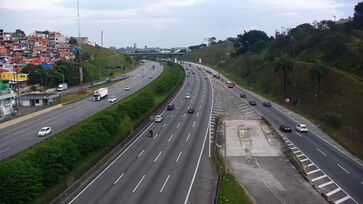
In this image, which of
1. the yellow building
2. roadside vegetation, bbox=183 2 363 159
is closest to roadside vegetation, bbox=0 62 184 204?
roadside vegetation, bbox=183 2 363 159

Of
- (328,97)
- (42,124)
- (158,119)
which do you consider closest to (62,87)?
(42,124)

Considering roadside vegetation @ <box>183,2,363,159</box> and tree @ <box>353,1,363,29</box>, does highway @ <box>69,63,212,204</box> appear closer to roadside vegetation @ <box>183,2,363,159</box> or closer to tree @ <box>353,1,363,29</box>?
roadside vegetation @ <box>183,2,363,159</box>

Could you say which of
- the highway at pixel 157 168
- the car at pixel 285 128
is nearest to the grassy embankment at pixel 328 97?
the car at pixel 285 128

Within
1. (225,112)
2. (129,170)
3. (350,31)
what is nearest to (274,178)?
(129,170)

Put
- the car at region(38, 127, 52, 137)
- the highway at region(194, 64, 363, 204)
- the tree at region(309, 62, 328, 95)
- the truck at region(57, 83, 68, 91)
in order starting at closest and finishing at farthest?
the highway at region(194, 64, 363, 204), the car at region(38, 127, 52, 137), the tree at region(309, 62, 328, 95), the truck at region(57, 83, 68, 91)

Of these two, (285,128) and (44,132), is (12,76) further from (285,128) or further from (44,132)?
(285,128)

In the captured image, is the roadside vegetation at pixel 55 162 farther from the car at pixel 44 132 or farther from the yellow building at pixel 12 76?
the yellow building at pixel 12 76

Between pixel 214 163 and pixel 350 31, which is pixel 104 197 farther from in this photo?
pixel 350 31
